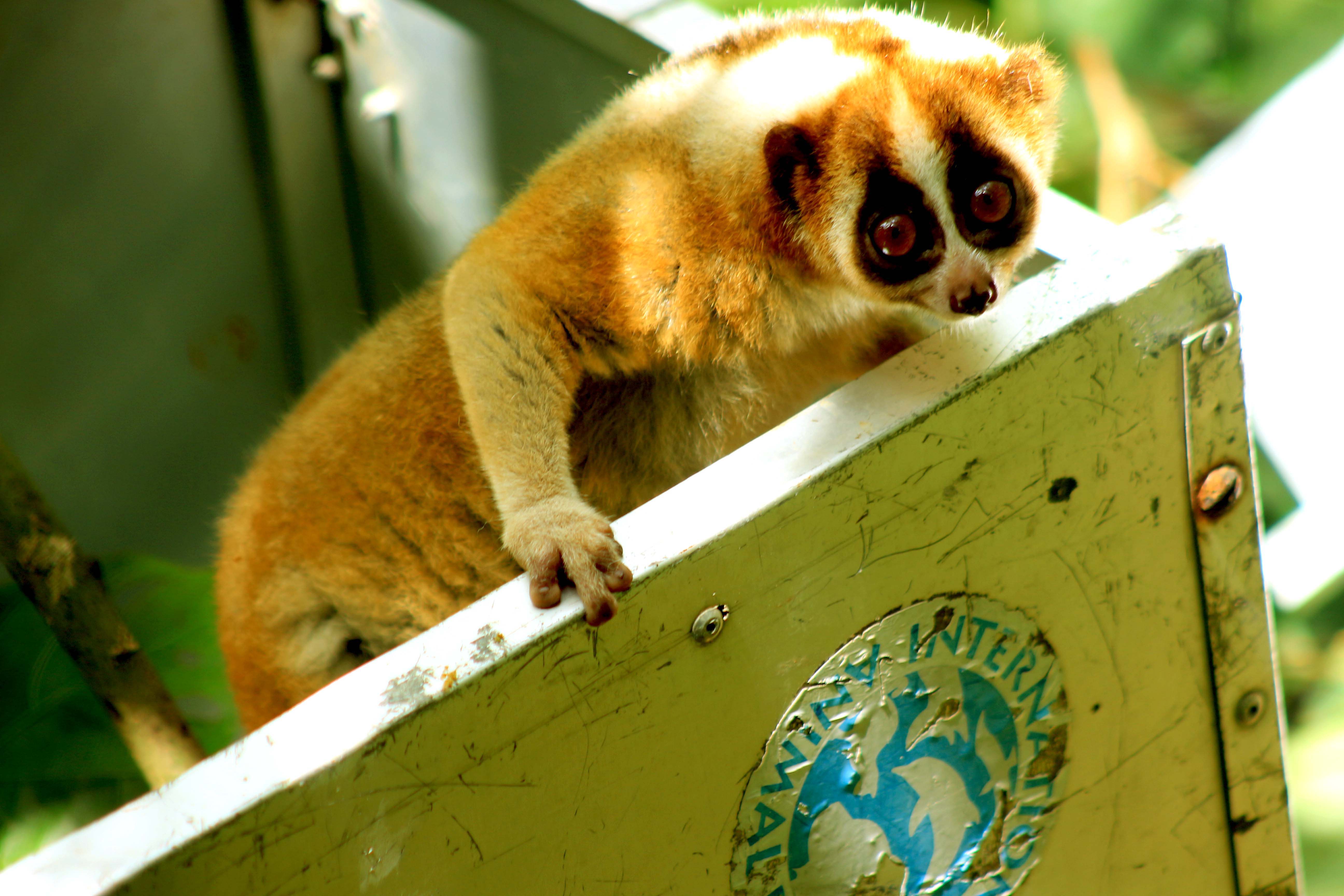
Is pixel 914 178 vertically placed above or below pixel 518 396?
above

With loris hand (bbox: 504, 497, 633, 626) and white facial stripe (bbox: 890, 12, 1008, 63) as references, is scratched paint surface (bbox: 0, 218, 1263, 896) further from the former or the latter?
white facial stripe (bbox: 890, 12, 1008, 63)

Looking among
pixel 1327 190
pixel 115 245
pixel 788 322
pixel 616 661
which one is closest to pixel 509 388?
pixel 788 322

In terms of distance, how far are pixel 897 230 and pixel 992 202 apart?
0.15 m

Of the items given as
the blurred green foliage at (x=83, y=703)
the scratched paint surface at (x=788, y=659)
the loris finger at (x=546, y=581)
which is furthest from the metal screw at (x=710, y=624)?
the blurred green foliage at (x=83, y=703)

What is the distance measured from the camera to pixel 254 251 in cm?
293

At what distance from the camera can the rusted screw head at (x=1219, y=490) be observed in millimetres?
1474

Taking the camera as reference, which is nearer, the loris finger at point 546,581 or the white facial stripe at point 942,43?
the loris finger at point 546,581

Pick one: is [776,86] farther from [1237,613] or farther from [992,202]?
[1237,613]

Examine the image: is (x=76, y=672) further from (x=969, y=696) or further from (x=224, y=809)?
(x=969, y=696)

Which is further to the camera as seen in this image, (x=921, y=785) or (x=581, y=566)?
(x=921, y=785)

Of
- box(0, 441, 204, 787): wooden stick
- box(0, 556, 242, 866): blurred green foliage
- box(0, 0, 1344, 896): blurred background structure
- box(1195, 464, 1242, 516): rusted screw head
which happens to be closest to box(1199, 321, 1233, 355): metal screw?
box(1195, 464, 1242, 516): rusted screw head

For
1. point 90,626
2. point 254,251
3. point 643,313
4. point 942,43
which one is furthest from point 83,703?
point 942,43

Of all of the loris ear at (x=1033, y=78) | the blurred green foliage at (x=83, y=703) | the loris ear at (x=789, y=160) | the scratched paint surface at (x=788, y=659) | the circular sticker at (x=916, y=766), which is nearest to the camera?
the scratched paint surface at (x=788, y=659)

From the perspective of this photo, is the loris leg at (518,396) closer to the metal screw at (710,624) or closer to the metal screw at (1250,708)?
the metal screw at (710,624)
